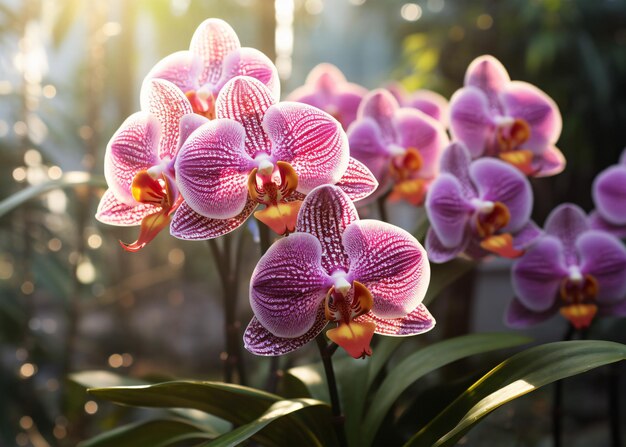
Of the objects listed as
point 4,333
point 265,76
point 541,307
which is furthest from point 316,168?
point 4,333

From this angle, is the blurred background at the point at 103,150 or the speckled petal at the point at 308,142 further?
the blurred background at the point at 103,150

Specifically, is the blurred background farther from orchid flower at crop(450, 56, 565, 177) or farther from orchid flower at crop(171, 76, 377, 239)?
orchid flower at crop(450, 56, 565, 177)

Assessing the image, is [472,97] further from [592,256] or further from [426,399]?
[426,399]

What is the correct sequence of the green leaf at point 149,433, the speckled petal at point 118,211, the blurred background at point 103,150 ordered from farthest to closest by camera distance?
the blurred background at point 103,150, the green leaf at point 149,433, the speckled petal at point 118,211

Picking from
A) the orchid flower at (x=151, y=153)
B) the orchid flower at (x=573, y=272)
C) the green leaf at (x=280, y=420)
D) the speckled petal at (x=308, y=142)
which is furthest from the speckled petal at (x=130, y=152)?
the orchid flower at (x=573, y=272)

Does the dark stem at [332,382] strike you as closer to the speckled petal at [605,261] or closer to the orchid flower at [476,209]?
the orchid flower at [476,209]

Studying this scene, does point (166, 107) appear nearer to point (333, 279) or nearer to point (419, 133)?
point (333, 279)

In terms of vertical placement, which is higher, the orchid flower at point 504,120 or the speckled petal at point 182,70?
the speckled petal at point 182,70
